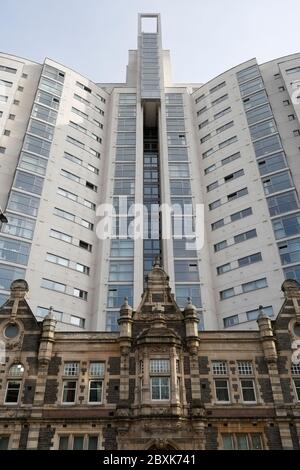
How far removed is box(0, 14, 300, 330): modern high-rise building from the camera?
1938 inches

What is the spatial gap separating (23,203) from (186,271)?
77.5 ft

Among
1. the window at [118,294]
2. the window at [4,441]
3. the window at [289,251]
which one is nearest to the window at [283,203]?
the window at [289,251]

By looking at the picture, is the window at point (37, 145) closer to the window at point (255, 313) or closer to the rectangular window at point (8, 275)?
the rectangular window at point (8, 275)

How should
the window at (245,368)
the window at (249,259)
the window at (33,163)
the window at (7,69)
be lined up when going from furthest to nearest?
the window at (7,69) < the window at (33,163) < the window at (249,259) < the window at (245,368)

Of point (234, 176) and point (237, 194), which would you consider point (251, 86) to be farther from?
point (237, 194)

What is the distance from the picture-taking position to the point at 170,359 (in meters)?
29.1

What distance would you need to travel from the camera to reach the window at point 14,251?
4828cm

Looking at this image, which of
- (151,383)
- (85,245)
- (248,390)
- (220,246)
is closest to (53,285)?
(85,245)

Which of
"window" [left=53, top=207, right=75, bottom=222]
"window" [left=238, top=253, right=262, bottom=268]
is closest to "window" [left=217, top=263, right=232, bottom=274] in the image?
A: "window" [left=238, top=253, right=262, bottom=268]

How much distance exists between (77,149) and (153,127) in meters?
18.8

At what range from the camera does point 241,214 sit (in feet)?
180

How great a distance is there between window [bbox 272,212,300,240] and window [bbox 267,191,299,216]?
1233 millimetres

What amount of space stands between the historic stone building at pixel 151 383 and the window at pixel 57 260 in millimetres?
17967
